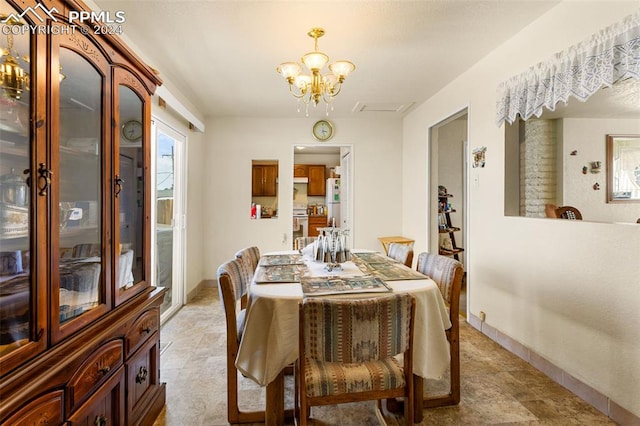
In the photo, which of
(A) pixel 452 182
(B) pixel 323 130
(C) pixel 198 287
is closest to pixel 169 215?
(C) pixel 198 287

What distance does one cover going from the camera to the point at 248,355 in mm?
1511

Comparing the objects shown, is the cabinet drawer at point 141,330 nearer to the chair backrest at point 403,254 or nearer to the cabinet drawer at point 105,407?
the cabinet drawer at point 105,407

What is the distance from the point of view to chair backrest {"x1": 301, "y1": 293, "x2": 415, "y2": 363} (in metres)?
1.23

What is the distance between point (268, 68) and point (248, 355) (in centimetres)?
255

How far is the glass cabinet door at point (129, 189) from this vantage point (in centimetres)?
146

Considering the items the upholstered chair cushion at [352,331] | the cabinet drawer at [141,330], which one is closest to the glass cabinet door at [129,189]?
the cabinet drawer at [141,330]

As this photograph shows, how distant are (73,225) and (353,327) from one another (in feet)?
3.95

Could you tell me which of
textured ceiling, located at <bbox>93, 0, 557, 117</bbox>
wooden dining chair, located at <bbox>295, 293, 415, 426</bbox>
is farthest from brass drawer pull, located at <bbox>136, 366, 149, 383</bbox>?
textured ceiling, located at <bbox>93, 0, 557, 117</bbox>

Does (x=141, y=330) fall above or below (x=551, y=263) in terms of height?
below

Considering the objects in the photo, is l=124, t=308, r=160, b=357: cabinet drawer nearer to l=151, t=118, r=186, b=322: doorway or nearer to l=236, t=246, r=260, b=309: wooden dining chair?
l=236, t=246, r=260, b=309: wooden dining chair

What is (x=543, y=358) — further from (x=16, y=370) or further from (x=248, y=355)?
(x=16, y=370)

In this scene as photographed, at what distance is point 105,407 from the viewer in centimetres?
132

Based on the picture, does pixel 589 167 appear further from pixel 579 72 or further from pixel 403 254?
pixel 403 254

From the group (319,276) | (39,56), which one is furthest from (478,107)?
(39,56)
